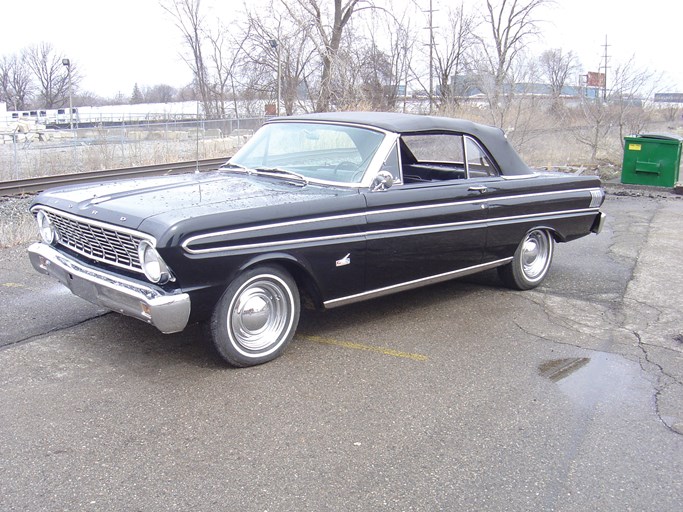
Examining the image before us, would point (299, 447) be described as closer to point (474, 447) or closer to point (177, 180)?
point (474, 447)

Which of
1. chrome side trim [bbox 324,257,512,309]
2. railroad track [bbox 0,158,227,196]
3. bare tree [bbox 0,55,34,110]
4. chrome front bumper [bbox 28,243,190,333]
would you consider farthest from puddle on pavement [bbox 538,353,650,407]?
bare tree [bbox 0,55,34,110]

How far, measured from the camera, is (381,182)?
496 centimetres

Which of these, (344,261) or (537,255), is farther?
(537,255)

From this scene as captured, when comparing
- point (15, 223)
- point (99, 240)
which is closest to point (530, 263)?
point (99, 240)

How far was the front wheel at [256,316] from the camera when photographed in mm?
4188

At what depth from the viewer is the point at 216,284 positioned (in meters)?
4.07

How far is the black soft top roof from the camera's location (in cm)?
540

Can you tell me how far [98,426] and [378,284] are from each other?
2.17 m

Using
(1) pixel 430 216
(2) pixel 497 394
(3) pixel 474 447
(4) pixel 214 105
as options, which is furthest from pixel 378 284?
(4) pixel 214 105

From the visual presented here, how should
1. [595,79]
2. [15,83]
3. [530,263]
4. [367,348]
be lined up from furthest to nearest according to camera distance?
[15,83] < [595,79] < [530,263] < [367,348]

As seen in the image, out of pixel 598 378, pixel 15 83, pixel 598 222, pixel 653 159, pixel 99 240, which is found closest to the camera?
pixel 99 240

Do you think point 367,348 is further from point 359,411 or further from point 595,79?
point 595,79

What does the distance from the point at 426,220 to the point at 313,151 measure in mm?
1079

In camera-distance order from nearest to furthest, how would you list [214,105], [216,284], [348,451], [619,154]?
1. [348,451]
2. [216,284]
3. [619,154]
4. [214,105]
